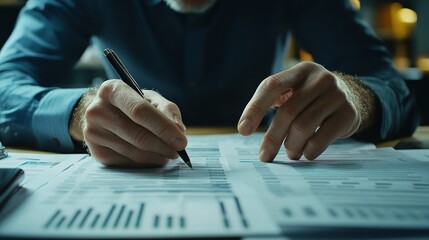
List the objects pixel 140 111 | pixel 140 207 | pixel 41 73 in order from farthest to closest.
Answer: pixel 41 73, pixel 140 111, pixel 140 207

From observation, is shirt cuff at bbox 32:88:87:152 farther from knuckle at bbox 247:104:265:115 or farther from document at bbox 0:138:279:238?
knuckle at bbox 247:104:265:115

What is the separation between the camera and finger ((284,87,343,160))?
526mm

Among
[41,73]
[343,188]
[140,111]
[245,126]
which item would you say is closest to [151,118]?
[140,111]

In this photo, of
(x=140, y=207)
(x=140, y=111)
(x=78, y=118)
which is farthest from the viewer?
(x=78, y=118)

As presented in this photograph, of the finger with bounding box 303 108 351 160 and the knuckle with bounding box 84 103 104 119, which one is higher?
the knuckle with bounding box 84 103 104 119

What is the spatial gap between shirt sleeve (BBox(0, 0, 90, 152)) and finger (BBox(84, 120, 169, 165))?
159 mm

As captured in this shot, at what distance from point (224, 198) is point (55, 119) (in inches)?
16.8

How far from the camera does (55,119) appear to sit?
0.69 meters

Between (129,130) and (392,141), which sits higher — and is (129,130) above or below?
above

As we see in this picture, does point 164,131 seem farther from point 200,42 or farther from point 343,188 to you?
point 200,42

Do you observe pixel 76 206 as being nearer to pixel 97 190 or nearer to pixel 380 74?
pixel 97 190

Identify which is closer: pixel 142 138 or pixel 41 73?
pixel 142 138

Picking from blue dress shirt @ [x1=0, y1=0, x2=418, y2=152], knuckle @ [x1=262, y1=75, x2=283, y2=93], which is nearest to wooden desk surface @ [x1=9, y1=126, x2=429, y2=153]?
blue dress shirt @ [x1=0, y1=0, x2=418, y2=152]

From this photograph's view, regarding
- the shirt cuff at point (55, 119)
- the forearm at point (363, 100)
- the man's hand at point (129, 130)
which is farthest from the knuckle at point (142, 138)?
the forearm at point (363, 100)
